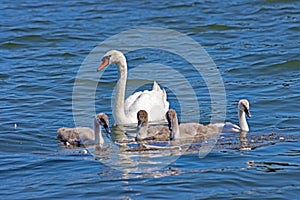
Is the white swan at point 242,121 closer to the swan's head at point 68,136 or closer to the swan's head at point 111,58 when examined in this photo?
the swan's head at point 68,136

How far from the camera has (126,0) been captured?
81.0 ft

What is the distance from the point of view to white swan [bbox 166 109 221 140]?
12484 millimetres

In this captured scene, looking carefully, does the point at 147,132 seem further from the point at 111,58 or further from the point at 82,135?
the point at 111,58

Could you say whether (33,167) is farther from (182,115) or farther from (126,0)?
(126,0)

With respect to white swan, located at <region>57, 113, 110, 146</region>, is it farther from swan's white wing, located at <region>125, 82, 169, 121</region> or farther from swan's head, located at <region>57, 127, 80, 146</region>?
swan's white wing, located at <region>125, 82, 169, 121</region>

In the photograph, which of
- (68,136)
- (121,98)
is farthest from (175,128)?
(121,98)

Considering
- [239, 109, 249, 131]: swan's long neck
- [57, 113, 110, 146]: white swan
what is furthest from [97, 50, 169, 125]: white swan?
[239, 109, 249, 131]: swan's long neck

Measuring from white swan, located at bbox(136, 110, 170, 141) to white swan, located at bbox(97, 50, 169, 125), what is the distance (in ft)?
4.48

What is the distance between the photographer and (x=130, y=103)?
48.2ft

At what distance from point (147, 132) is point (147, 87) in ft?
13.9

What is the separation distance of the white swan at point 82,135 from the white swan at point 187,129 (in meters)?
0.97

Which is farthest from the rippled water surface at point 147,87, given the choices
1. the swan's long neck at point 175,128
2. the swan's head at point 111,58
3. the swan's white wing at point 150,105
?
the swan's head at point 111,58

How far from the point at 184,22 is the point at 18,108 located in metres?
7.99

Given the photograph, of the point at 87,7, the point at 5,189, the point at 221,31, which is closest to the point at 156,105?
the point at 5,189
